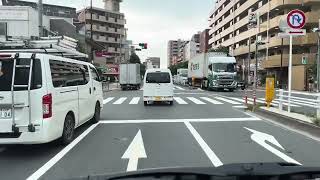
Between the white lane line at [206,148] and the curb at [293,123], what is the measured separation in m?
2.94

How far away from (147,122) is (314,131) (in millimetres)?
5163

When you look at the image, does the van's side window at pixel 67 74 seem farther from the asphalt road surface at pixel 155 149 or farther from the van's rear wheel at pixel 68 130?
the asphalt road surface at pixel 155 149

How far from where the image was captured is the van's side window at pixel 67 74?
30.5ft

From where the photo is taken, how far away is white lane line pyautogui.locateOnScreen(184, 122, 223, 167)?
7908 mm

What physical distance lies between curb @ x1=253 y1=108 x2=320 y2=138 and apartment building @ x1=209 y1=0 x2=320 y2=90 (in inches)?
1535

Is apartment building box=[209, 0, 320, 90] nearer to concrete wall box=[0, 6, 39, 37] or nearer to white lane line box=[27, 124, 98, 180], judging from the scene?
concrete wall box=[0, 6, 39, 37]

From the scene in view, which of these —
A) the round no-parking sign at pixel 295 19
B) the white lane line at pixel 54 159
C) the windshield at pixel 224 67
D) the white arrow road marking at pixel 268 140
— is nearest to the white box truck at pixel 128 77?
the windshield at pixel 224 67

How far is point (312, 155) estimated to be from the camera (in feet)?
28.6

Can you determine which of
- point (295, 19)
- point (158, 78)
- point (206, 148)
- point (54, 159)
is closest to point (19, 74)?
point (54, 159)

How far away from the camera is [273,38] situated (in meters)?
62.7

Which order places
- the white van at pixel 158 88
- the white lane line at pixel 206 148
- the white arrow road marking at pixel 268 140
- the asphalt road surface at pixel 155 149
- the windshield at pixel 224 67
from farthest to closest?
the windshield at pixel 224 67
the white van at pixel 158 88
the white arrow road marking at pixel 268 140
the white lane line at pixel 206 148
the asphalt road surface at pixel 155 149

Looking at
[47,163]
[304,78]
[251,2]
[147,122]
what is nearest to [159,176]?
[47,163]

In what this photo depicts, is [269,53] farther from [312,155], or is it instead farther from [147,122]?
[312,155]

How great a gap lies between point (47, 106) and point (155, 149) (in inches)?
90.0
